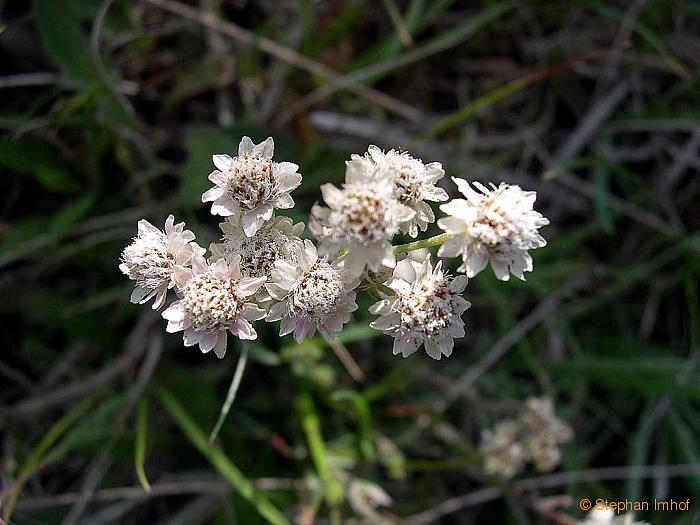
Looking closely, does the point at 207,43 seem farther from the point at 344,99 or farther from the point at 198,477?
the point at 198,477

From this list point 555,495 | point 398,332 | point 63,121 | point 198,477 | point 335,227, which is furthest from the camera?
point 555,495

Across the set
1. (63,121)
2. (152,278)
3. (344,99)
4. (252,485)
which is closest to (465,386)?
(252,485)

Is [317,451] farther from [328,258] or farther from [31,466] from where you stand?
[328,258]

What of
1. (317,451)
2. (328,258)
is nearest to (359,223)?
(328,258)

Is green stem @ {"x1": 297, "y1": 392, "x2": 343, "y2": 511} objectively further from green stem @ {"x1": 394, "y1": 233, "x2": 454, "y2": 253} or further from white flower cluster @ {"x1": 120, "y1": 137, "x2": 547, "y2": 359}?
green stem @ {"x1": 394, "y1": 233, "x2": 454, "y2": 253}

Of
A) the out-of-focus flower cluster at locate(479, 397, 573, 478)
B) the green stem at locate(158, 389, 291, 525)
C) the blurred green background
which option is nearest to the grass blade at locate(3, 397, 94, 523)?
the blurred green background

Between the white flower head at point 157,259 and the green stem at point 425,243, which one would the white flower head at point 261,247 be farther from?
the green stem at point 425,243

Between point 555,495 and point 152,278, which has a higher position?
point 152,278
